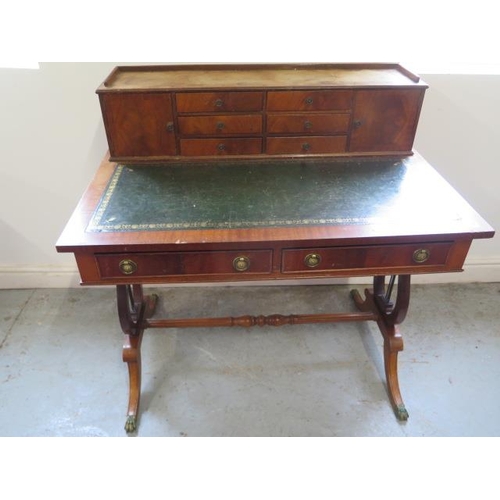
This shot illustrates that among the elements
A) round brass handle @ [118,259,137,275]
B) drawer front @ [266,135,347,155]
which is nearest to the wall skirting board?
drawer front @ [266,135,347,155]

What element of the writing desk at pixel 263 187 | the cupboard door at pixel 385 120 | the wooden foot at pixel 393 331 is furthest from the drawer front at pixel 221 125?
the wooden foot at pixel 393 331

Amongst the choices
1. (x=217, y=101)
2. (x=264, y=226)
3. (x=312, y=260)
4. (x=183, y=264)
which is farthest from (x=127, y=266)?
(x=217, y=101)

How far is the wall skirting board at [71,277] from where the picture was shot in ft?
8.28

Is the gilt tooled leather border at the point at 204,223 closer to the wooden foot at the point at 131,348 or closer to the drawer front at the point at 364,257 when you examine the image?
the drawer front at the point at 364,257

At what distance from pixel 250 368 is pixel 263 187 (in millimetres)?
1022

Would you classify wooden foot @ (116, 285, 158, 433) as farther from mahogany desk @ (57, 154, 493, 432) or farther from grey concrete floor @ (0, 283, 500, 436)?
mahogany desk @ (57, 154, 493, 432)

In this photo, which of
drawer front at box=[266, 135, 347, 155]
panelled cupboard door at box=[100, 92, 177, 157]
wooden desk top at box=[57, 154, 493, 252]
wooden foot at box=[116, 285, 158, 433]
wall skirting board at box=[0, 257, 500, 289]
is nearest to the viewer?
wooden desk top at box=[57, 154, 493, 252]

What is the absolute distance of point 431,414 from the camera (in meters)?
1.90

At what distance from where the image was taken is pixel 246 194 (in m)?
1.47

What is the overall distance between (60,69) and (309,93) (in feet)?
3.78

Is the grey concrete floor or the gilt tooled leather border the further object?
the grey concrete floor

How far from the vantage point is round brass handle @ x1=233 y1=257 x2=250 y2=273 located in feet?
4.37
